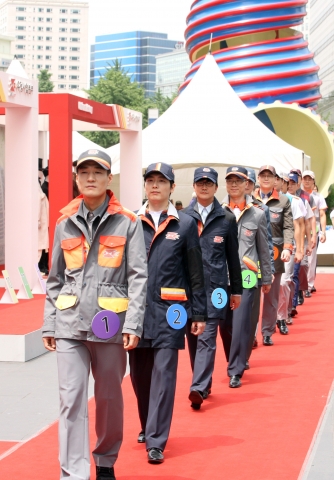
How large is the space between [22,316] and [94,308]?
6.41 metres

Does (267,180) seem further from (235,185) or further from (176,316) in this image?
(176,316)

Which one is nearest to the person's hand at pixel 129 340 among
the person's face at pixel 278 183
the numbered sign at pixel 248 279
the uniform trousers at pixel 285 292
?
the numbered sign at pixel 248 279

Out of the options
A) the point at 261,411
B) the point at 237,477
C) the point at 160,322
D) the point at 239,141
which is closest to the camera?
the point at 237,477

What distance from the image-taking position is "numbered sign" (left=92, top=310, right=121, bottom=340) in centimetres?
483

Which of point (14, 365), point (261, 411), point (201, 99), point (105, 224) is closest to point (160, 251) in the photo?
point (105, 224)

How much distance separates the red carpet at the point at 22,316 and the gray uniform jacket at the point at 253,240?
2.40m

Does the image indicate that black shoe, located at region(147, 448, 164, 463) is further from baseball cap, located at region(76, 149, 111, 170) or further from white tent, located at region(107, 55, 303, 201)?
white tent, located at region(107, 55, 303, 201)

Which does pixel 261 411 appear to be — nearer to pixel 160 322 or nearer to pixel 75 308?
pixel 160 322

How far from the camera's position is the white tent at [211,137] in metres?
24.1

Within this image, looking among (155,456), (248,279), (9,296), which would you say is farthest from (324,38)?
(155,456)

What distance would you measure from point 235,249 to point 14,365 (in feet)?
9.33

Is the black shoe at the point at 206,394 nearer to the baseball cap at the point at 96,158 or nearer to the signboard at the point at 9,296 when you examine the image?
the baseball cap at the point at 96,158

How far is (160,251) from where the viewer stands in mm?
5980

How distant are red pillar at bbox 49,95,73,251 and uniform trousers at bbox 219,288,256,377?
266 inches
